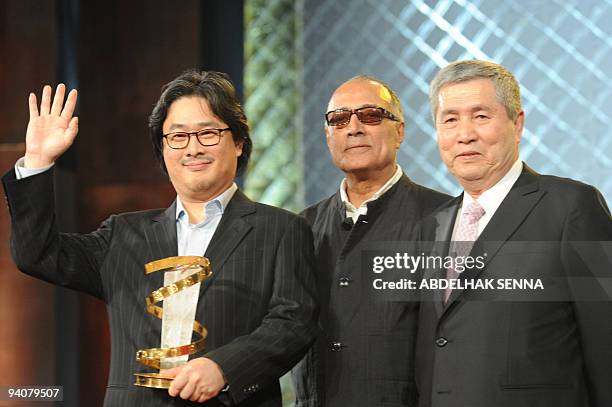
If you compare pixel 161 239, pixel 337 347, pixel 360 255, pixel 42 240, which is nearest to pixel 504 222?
Result: pixel 360 255

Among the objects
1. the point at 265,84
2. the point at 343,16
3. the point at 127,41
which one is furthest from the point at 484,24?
the point at 127,41

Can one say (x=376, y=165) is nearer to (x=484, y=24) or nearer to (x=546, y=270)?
(x=546, y=270)

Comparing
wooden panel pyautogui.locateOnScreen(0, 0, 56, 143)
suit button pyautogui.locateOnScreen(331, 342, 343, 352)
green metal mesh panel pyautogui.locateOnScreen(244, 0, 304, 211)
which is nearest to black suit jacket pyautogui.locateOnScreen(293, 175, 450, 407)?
suit button pyautogui.locateOnScreen(331, 342, 343, 352)

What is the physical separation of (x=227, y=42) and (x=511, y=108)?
162 centimetres

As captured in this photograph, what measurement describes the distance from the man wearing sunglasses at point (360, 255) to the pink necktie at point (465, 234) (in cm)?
21

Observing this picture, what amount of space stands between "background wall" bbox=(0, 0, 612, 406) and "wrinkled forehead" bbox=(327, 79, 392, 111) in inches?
29.8

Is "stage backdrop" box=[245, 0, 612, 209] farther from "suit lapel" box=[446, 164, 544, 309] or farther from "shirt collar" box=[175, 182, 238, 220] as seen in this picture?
"shirt collar" box=[175, 182, 238, 220]

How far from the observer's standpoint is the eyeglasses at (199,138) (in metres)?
1.98

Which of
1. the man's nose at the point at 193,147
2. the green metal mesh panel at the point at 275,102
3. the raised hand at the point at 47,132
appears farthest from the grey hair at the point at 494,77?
the green metal mesh panel at the point at 275,102

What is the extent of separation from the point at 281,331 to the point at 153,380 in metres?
0.29

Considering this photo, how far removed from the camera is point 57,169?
328 centimetres

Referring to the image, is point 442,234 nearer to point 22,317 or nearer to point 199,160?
point 199,160

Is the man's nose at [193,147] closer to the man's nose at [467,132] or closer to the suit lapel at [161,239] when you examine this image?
the suit lapel at [161,239]

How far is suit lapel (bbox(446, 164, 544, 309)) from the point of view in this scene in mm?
1925
